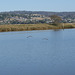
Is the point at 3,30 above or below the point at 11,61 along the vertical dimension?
below

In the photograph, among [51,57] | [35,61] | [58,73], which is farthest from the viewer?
[51,57]

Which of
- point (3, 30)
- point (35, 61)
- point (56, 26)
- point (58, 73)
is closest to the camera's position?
point (58, 73)

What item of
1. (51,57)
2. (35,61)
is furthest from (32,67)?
(51,57)

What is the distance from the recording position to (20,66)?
22125 millimetres

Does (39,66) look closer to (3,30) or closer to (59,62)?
(59,62)

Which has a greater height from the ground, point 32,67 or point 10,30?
point 32,67

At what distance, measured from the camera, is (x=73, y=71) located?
65.9 ft

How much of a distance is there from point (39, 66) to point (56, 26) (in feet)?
196

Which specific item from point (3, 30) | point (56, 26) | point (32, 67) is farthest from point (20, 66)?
point (56, 26)

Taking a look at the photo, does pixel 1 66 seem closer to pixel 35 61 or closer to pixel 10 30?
pixel 35 61

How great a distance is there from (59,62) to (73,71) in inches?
119

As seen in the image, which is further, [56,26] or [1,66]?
[56,26]

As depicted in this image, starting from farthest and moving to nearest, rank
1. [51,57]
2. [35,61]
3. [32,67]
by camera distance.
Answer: [51,57]
[35,61]
[32,67]

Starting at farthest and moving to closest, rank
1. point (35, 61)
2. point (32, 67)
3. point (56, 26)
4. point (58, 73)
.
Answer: point (56, 26) → point (35, 61) → point (32, 67) → point (58, 73)
